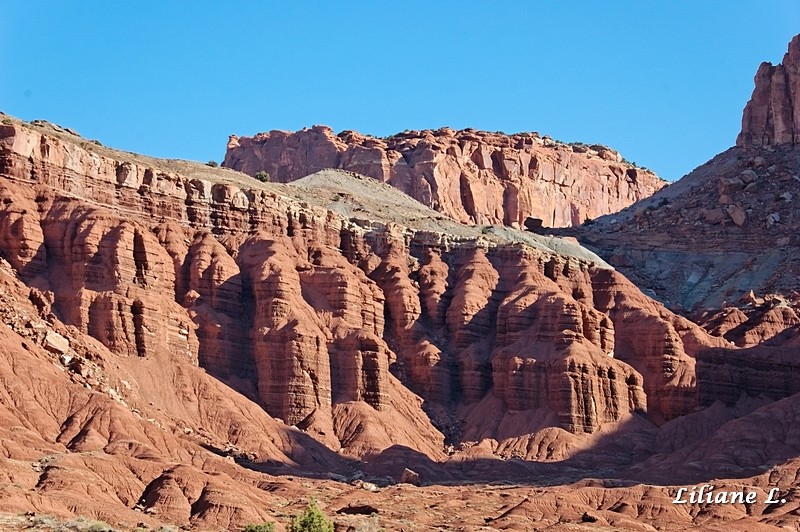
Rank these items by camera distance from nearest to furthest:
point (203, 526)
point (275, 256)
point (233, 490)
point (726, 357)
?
point (203, 526) → point (233, 490) → point (275, 256) → point (726, 357)

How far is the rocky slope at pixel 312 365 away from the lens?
10700cm

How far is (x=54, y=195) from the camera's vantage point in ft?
414

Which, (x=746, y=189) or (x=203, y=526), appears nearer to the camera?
(x=203, y=526)

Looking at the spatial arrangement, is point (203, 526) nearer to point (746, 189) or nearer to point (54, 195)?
point (54, 195)

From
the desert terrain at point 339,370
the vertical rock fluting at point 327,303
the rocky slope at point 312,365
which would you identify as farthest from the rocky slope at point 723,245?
the vertical rock fluting at point 327,303

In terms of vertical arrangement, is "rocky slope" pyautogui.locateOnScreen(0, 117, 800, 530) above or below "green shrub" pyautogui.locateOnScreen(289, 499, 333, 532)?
above

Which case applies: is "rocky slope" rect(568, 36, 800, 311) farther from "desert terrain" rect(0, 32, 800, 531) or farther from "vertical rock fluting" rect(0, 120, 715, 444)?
"vertical rock fluting" rect(0, 120, 715, 444)

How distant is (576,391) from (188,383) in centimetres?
3061

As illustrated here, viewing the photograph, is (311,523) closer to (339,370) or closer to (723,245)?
(339,370)

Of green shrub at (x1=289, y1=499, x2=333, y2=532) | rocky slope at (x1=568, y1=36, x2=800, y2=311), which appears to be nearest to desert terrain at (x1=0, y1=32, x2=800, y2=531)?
green shrub at (x1=289, y1=499, x2=333, y2=532)

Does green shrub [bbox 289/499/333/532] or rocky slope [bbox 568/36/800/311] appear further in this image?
rocky slope [bbox 568/36/800/311]

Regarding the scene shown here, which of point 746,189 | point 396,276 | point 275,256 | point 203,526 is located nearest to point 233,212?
point 275,256

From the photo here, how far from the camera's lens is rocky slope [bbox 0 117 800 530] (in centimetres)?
10700

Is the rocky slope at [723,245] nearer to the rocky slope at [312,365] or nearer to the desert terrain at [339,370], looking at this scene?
the desert terrain at [339,370]
